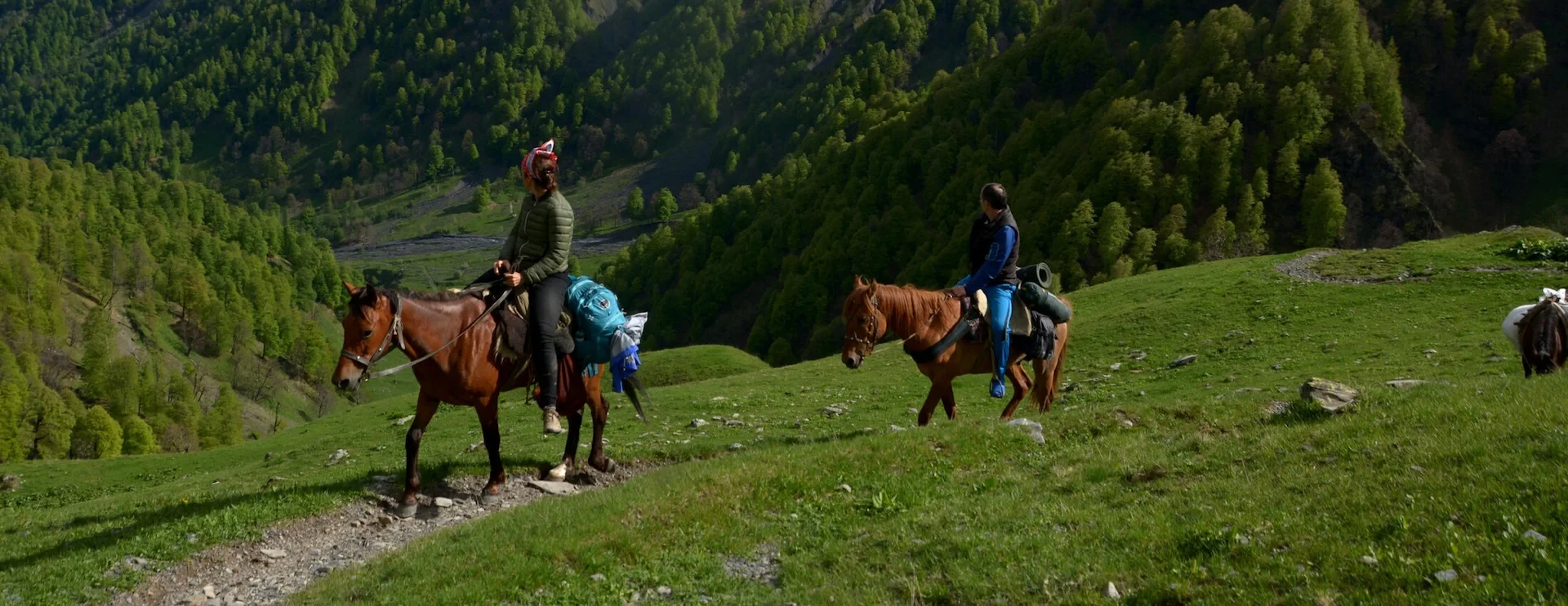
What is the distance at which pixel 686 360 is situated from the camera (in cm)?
5138

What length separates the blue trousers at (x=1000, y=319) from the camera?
17.0m

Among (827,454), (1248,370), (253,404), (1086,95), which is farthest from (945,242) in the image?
(253,404)

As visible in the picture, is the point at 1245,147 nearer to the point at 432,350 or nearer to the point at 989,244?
the point at 989,244

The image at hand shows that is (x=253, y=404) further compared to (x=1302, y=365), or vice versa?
(x=253, y=404)

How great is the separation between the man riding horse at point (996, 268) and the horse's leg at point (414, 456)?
8453 millimetres

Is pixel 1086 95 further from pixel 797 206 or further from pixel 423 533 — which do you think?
pixel 423 533

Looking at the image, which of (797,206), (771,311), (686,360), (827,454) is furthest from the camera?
(797,206)

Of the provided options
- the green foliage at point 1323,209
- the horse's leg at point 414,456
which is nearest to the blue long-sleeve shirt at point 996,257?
the horse's leg at point 414,456

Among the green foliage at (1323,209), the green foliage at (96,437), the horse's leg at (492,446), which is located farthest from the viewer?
the green foliage at (96,437)

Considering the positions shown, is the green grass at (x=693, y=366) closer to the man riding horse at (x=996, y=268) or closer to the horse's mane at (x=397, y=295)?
the man riding horse at (x=996, y=268)

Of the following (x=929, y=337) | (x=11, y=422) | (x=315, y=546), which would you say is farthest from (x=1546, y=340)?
(x=11, y=422)

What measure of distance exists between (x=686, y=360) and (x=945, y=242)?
76292 mm

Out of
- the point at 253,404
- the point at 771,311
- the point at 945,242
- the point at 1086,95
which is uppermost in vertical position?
the point at 1086,95

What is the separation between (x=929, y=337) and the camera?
17.1 meters
